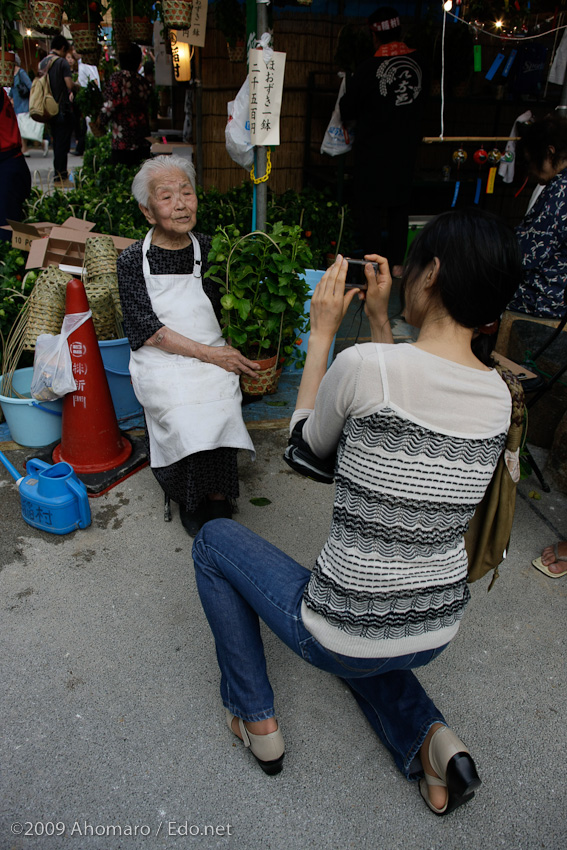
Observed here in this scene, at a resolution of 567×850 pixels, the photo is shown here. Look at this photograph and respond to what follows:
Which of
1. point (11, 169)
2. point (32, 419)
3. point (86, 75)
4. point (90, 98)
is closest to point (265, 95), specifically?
point (32, 419)

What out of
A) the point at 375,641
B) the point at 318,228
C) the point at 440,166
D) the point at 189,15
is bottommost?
the point at 375,641

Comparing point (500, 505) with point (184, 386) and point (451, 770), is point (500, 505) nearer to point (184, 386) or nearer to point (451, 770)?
point (451, 770)

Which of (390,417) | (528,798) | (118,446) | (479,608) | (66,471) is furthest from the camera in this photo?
(118,446)

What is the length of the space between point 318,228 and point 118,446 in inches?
122

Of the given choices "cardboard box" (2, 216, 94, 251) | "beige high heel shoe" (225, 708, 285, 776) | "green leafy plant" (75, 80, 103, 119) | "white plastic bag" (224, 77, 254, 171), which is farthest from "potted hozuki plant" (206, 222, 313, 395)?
"green leafy plant" (75, 80, 103, 119)

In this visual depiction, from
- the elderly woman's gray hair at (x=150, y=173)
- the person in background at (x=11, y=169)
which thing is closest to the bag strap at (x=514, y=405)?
the elderly woman's gray hair at (x=150, y=173)

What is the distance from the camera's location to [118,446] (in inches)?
133

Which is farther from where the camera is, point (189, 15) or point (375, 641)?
point (189, 15)

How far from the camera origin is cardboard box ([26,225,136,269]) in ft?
13.1

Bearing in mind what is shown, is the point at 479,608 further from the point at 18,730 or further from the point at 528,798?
the point at 18,730

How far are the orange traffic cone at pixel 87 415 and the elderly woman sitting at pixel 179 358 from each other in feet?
1.20

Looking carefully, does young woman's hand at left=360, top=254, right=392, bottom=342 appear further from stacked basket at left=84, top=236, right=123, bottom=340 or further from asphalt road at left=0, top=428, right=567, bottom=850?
stacked basket at left=84, top=236, right=123, bottom=340

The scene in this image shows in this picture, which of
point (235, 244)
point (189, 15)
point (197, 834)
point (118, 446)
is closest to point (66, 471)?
point (118, 446)

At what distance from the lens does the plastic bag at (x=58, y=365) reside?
3068 millimetres
